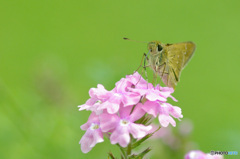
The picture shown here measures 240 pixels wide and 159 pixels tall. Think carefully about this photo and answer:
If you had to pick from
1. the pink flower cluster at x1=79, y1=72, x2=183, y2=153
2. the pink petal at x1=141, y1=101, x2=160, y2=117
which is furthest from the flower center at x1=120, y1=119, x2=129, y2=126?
the pink petal at x1=141, y1=101, x2=160, y2=117

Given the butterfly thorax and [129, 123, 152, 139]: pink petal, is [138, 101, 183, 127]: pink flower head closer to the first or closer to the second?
[129, 123, 152, 139]: pink petal

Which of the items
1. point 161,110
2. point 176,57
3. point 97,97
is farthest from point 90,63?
point 161,110

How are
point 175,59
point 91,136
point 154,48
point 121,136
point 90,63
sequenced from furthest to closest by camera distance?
point 90,63
point 175,59
point 154,48
point 91,136
point 121,136

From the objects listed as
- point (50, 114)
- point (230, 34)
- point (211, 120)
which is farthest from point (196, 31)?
point (50, 114)

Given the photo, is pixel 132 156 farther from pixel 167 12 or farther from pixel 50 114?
pixel 167 12

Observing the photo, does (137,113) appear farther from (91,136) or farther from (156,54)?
(156,54)

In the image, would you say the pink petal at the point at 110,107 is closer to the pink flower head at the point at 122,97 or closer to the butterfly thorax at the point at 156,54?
the pink flower head at the point at 122,97

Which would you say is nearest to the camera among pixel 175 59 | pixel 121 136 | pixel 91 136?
pixel 121 136
